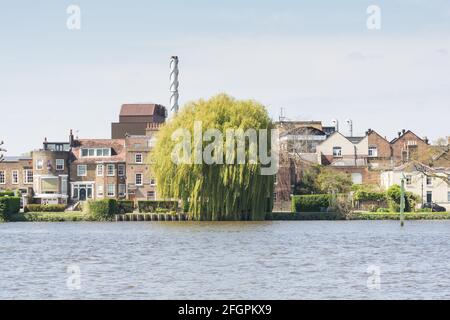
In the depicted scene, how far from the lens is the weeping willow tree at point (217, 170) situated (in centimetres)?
7644

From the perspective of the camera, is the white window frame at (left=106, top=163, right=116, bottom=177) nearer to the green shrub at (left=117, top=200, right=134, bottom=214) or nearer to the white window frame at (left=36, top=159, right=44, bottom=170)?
the white window frame at (left=36, top=159, right=44, bottom=170)

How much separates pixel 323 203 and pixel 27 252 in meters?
44.5

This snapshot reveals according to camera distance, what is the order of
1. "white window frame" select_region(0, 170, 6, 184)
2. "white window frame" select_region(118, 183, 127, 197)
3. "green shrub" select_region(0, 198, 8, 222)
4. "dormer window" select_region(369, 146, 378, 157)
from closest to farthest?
1. "green shrub" select_region(0, 198, 8, 222)
2. "white window frame" select_region(118, 183, 127, 197)
3. "white window frame" select_region(0, 170, 6, 184)
4. "dormer window" select_region(369, 146, 378, 157)

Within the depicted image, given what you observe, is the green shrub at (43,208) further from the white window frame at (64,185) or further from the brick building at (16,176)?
the brick building at (16,176)

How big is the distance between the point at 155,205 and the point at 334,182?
22941 millimetres

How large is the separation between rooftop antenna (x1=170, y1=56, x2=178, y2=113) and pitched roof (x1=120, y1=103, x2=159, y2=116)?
21144mm

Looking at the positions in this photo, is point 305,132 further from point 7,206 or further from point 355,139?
point 7,206

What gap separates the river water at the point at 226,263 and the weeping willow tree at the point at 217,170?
507 centimetres

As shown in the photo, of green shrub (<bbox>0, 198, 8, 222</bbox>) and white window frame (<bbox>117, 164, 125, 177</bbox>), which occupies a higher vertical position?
white window frame (<bbox>117, 164, 125, 177</bbox>)

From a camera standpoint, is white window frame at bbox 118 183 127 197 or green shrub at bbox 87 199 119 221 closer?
green shrub at bbox 87 199 119 221

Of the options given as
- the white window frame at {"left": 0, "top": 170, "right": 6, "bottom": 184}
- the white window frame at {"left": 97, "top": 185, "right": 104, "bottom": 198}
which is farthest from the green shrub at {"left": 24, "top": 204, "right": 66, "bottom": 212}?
the white window frame at {"left": 0, "top": 170, "right": 6, "bottom": 184}

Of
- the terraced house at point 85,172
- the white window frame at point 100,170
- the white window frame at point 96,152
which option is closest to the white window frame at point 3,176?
the terraced house at point 85,172

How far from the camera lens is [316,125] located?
14412cm

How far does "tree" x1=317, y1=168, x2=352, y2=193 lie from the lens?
346 ft
